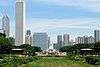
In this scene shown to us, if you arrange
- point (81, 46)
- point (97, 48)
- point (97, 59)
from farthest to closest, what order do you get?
point (81, 46)
point (97, 48)
point (97, 59)

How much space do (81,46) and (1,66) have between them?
12273cm

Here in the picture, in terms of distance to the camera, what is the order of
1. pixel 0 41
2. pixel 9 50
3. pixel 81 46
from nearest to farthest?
pixel 0 41
pixel 9 50
pixel 81 46

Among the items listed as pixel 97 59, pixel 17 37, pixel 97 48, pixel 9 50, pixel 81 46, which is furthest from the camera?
pixel 17 37

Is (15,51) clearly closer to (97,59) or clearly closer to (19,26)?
(97,59)

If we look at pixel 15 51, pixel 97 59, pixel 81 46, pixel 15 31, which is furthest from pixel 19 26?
pixel 97 59

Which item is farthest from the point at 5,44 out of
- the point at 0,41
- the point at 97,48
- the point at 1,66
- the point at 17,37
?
the point at 17,37

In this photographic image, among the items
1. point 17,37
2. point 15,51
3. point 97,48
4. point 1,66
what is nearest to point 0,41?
point 15,51

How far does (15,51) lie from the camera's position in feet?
376

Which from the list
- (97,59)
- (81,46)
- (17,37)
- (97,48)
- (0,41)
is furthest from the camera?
(17,37)

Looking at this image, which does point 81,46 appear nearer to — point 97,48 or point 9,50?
point 97,48

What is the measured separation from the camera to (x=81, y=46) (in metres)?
149

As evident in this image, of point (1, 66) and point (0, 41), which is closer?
point (1, 66)

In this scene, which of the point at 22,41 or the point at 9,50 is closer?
the point at 9,50

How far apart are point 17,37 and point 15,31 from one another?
7787mm
